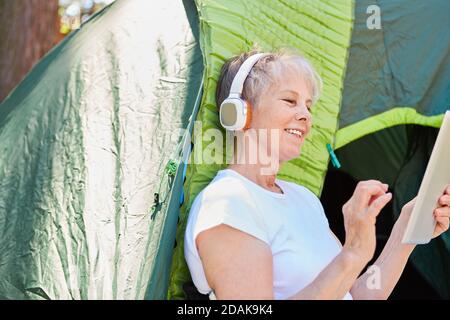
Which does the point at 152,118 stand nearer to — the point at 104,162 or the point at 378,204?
the point at 104,162

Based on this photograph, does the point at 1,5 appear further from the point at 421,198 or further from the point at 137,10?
the point at 421,198

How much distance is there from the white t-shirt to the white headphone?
0.34ft

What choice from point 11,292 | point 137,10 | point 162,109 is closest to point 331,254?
point 162,109

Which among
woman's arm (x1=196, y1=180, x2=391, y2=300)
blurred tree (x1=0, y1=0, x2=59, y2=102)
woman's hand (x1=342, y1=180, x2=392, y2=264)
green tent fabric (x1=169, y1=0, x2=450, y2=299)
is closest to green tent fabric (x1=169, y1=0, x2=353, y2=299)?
green tent fabric (x1=169, y1=0, x2=450, y2=299)

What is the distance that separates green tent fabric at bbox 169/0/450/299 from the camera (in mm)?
2008

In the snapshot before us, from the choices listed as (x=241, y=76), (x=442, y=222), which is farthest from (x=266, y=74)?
(x=442, y=222)

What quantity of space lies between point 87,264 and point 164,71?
505mm

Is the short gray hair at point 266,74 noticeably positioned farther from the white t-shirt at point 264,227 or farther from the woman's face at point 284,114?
the white t-shirt at point 264,227

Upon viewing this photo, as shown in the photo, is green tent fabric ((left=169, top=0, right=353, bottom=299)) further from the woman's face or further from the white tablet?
the white tablet

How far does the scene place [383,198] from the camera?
1501mm

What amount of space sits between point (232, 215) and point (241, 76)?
0.35 metres

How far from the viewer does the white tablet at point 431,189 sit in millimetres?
1632

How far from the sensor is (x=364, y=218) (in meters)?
1.51
